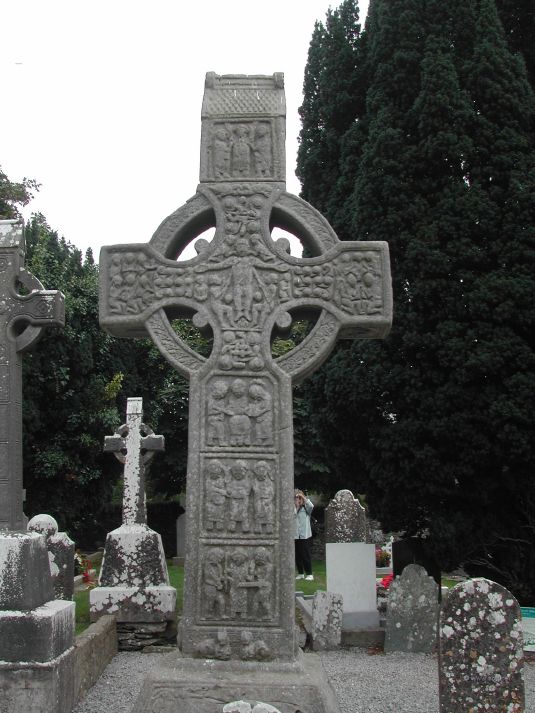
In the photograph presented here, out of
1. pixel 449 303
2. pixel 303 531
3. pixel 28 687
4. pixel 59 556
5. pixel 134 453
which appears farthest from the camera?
pixel 303 531

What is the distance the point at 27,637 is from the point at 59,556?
4124mm

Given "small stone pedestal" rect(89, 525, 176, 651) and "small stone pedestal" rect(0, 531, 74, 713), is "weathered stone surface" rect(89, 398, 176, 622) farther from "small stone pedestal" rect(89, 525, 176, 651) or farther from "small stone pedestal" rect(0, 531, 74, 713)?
"small stone pedestal" rect(0, 531, 74, 713)

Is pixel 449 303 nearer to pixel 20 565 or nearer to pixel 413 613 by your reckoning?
pixel 413 613

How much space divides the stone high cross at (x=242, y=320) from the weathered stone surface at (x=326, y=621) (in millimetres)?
5946

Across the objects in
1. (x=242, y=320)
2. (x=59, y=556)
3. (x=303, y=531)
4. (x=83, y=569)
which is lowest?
(x=83, y=569)

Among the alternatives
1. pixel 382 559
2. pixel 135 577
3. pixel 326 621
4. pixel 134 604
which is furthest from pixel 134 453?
pixel 382 559

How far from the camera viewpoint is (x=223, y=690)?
3604 mm

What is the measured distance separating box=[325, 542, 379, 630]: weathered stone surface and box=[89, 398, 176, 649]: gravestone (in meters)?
2.51

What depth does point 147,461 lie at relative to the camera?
10227 millimetres

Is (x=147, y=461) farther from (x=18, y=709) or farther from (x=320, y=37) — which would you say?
(x=320, y=37)

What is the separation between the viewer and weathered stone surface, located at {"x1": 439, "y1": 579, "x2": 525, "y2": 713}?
3959 mm

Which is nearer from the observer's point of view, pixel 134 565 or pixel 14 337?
pixel 14 337

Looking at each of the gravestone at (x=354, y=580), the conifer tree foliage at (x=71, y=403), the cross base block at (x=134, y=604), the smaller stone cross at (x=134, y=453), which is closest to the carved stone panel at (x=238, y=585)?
the cross base block at (x=134, y=604)

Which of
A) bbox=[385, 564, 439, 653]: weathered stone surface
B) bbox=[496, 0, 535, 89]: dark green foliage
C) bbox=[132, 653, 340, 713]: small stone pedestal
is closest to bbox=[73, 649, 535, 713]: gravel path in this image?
bbox=[385, 564, 439, 653]: weathered stone surface
